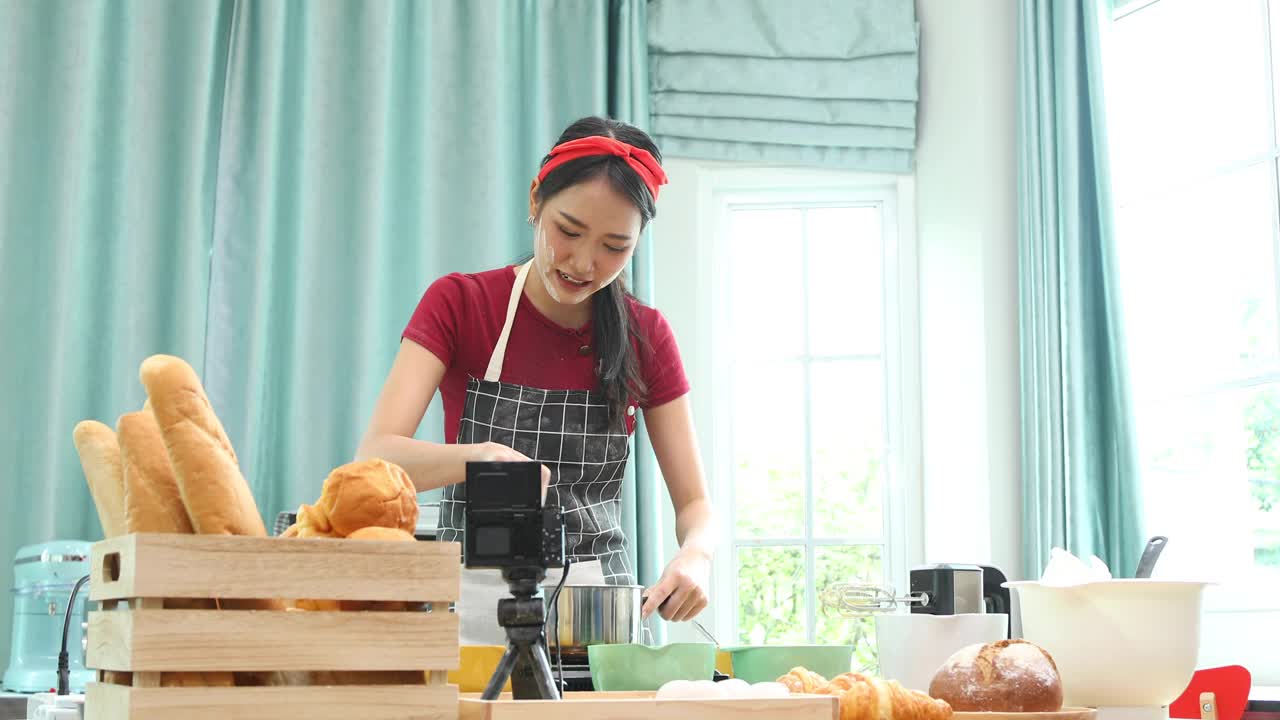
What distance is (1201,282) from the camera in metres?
2.83

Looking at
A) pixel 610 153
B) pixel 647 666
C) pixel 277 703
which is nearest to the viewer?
pixel 277 703

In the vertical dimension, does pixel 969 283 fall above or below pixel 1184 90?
below

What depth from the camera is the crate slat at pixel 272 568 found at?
760 millimetres

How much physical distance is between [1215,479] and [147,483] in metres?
2.58

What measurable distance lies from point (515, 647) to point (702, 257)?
8.45 feet

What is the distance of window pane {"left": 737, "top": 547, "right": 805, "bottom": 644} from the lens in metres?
3.35

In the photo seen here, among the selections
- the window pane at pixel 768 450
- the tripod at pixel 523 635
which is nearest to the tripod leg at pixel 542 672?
the tripod at pixel 523 635

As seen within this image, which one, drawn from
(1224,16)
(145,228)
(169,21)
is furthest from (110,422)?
(1224,16)

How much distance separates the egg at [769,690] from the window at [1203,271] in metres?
2.11

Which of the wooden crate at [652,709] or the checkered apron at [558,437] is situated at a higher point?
the checkered apron at [558,437]

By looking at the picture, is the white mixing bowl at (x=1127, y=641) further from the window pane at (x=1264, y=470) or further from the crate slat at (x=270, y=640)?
the window pane at (x=1264, y=470)

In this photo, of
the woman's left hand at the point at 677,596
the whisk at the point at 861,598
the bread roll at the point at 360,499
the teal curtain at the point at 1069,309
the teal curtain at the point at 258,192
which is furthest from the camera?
the teal curtain at the point at 258,192

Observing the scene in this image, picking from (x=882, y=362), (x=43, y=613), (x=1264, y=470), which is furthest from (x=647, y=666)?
(x=882, y=362)

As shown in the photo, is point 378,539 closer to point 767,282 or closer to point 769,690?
point 769,690
